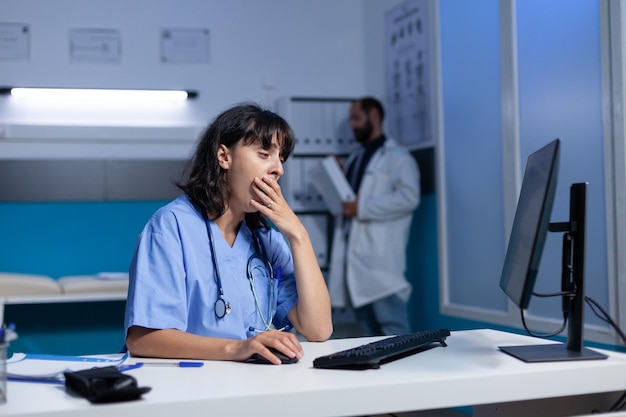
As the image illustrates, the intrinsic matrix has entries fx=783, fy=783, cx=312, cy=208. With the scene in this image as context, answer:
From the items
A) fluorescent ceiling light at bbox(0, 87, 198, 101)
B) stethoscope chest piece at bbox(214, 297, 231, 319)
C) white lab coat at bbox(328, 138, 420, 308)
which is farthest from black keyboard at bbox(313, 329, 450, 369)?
fluorescent ceiling light at bbox(0, 87, 198, 101)

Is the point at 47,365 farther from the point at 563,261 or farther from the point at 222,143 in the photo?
the point at 563,261

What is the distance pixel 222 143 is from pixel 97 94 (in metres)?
2.97

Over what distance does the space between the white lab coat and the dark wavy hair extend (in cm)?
234

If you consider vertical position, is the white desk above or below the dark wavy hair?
below

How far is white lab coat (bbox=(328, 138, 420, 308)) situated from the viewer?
415cm

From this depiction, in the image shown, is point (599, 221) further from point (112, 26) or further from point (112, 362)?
point (112, 26)

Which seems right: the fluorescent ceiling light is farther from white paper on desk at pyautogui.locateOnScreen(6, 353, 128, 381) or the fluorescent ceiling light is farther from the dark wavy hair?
white paper on desk at pyautogui.locateOnScreen(6, 353, 128, 381)

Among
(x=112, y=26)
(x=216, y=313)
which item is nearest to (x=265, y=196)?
(x=216, y=313)

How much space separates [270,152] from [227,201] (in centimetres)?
15

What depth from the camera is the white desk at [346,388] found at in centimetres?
106

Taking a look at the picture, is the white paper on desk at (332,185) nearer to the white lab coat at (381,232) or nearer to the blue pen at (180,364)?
the white lab coat at (381,232)

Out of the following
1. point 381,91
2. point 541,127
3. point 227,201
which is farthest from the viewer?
point 381,91

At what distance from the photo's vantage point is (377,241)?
13.7ft

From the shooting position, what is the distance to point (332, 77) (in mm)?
4988
